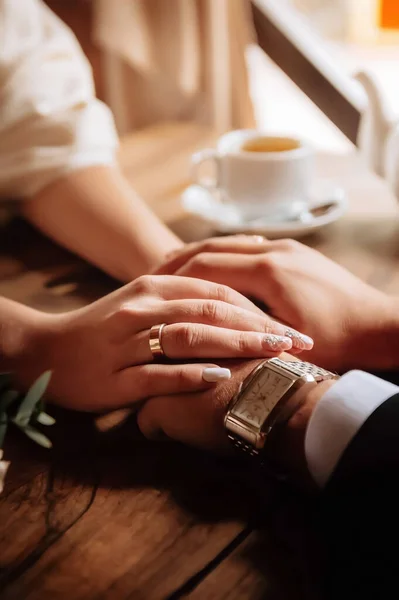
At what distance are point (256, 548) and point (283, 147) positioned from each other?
0.65 m

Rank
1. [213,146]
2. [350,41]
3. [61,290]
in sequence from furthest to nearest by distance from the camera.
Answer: [350,41] < [213,146] < [61,290]

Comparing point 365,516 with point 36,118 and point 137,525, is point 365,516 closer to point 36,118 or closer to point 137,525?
point 137,525

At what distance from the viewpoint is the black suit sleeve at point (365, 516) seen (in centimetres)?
35

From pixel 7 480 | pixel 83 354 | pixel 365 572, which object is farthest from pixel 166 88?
pixel 365 572

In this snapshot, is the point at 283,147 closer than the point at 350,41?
Yes

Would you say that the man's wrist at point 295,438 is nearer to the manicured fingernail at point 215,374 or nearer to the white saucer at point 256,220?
the manicured fingernail at point 215,374

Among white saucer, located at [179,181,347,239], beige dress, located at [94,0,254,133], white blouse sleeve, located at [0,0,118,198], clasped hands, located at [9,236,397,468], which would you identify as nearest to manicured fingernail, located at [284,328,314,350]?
clasped hands, located at [9,236,397,468]

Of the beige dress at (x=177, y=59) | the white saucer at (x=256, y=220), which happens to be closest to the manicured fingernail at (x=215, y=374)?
the white saucer at (x=256, y=220)

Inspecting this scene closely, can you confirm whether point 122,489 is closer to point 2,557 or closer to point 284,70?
point 2,557

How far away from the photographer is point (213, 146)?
1220 millimetres

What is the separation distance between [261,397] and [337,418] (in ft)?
0.19

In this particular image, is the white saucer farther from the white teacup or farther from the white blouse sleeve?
the white blouse sleeve

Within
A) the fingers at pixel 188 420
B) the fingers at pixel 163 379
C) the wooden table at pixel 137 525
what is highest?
the fingers at pixel 163 379

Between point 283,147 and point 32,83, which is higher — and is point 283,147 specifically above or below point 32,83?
below
